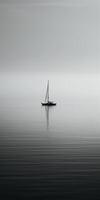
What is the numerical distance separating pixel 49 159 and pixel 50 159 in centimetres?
2

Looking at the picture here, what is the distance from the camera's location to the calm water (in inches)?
253

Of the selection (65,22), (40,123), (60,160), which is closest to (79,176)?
(60,160)

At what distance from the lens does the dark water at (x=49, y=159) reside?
6.43m

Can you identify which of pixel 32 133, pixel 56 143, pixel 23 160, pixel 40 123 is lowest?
pixel 23 160

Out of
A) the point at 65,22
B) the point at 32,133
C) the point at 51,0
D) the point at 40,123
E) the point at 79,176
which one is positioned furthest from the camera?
the point at 65,22

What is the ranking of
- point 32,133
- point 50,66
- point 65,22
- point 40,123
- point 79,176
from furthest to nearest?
point 50,66 → point 65,22 → point 40,123 → point 32,133 → point 79,176

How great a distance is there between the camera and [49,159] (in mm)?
8406

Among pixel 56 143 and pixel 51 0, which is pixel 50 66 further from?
pixel 56 143

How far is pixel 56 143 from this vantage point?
34.2 feet

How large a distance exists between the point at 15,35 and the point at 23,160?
45936mm

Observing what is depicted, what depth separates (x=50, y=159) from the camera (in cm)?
841

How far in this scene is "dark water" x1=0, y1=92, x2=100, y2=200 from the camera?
6.43 metres

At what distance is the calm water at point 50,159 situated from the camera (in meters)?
6.43

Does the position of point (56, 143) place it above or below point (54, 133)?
below
